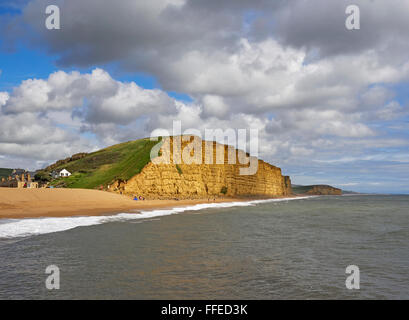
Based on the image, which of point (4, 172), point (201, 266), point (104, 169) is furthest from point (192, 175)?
point (4, 172)

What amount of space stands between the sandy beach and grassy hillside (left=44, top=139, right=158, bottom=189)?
19841 mm

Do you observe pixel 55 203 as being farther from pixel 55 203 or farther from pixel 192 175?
pixel 192 175

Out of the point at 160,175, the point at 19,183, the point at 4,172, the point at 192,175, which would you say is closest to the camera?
the point at 19,183

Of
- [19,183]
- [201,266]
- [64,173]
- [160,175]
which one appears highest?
[64,173]

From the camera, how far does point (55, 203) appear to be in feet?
124

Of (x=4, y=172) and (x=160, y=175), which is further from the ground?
(x=4, y=172)

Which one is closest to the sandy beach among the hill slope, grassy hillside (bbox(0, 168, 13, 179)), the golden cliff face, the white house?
the golden cliff face

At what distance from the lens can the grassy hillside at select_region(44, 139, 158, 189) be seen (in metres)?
70.9

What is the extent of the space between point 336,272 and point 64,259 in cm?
962

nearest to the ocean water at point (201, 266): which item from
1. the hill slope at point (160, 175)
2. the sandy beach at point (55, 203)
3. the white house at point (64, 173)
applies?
the sandy beach at point (55, 203)

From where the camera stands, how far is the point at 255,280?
8.52m

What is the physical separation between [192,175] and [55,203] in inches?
1688
